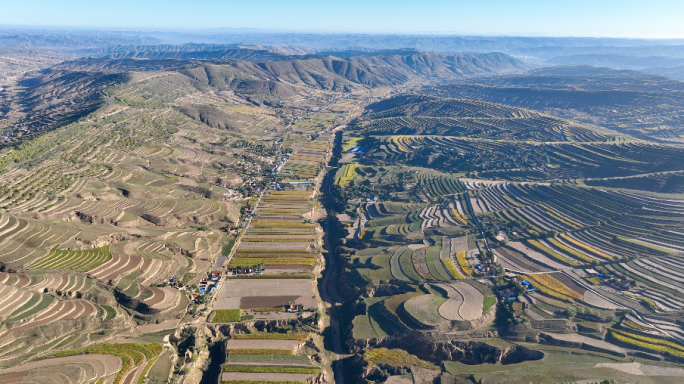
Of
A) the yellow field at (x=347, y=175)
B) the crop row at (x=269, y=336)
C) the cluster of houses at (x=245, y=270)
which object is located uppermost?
the yellow field at (x=347, y=175)

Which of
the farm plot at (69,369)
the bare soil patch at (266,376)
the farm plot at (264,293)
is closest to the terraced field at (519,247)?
the farm plot at (264,293)

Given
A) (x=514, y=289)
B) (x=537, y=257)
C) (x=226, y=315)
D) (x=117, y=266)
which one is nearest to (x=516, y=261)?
(x=537, y=257)

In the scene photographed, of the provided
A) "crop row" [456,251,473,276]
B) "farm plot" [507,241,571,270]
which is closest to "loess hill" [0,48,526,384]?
"crop row" [456,251,473,276]

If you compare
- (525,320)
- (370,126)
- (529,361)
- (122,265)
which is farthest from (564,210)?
(370,126)

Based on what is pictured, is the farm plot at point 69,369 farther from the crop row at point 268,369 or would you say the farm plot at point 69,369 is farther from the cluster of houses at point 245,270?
the cluster of houses at point 245,270

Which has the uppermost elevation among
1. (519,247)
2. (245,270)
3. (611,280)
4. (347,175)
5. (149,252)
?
(347,175)

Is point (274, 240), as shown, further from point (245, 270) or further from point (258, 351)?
point (258, 351)

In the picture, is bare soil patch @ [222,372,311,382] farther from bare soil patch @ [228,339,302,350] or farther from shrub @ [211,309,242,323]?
shrub @ [211,309,242,323]

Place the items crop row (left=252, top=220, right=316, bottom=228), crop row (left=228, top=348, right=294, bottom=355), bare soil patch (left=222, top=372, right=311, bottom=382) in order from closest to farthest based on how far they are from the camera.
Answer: bare soil patch (left=222, top=372, right=311, bottom=382)
crop row (left=228, top=348, right=294, bottom=355)
crop row (left=252, top=220, right=316, bottom=228)

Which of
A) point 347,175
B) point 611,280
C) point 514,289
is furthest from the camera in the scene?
point 347,175
